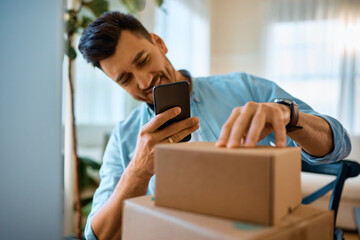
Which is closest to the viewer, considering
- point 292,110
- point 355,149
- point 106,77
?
point 292,110

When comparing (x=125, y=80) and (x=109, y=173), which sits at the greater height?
(x=125, y=80)

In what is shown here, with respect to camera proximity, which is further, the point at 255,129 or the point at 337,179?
the point at 337,179

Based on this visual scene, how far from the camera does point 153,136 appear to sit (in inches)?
26.9

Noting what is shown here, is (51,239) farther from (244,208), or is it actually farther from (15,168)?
(244,208)

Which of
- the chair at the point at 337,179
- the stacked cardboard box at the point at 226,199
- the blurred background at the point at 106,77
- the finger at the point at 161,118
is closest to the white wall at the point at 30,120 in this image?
the blurred background at the point at 106,77

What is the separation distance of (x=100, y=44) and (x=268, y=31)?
3658 mm

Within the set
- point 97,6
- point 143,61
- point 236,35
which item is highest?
point 236,35

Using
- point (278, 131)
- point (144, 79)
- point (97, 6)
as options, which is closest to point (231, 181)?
point (278, 131)

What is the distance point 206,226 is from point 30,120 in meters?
0.25

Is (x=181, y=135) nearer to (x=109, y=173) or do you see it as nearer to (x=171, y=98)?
(x=171, y=98)

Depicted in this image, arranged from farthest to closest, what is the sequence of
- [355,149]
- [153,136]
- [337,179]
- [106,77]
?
[355,149], [106,77], [337,179], [153,136]

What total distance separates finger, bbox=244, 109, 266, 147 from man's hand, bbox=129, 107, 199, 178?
278mm

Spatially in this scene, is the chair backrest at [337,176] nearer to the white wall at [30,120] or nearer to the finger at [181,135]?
the finger at [181,135]

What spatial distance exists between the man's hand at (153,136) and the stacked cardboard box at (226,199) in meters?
0.28
